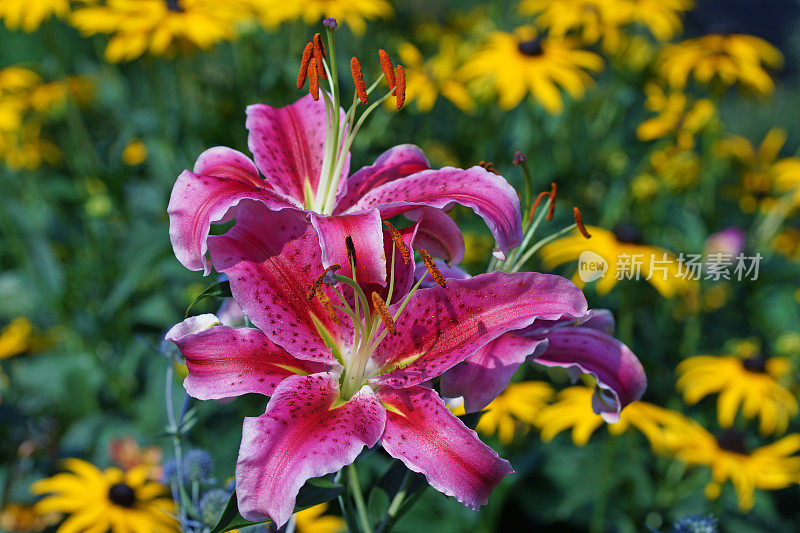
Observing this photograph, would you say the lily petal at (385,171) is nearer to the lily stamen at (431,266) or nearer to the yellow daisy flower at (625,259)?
the lily stamen at (431,266)

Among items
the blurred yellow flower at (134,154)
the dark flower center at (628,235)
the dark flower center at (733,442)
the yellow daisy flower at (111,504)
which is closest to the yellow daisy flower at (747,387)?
the dark flower center at (733,442)

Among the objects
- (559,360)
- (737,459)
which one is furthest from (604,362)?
(737,459)

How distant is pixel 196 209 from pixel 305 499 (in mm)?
278

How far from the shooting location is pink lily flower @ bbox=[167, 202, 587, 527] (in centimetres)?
69

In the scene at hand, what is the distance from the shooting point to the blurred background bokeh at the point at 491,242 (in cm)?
200

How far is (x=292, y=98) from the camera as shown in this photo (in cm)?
228

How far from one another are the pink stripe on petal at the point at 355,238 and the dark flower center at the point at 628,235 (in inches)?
59.1

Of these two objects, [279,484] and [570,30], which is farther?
[570,30]

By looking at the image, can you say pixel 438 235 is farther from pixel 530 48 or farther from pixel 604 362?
pixel 530 48

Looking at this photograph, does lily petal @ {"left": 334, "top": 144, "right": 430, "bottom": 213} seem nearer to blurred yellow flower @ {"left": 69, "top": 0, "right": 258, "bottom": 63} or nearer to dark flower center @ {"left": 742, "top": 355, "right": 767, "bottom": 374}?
blurred yellow flower @ {"left": 69, "top": 0, "right": 258, "bottom": 63}

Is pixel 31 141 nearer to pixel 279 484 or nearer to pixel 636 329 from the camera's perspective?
pixel 636 329

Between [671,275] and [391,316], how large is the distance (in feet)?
5.06

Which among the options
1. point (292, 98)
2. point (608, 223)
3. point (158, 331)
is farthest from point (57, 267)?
point (608, 223)

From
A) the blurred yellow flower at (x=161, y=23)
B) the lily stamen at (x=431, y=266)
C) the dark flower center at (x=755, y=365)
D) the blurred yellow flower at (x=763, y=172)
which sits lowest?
the blurred yellow flower at (x=763, y=172)
